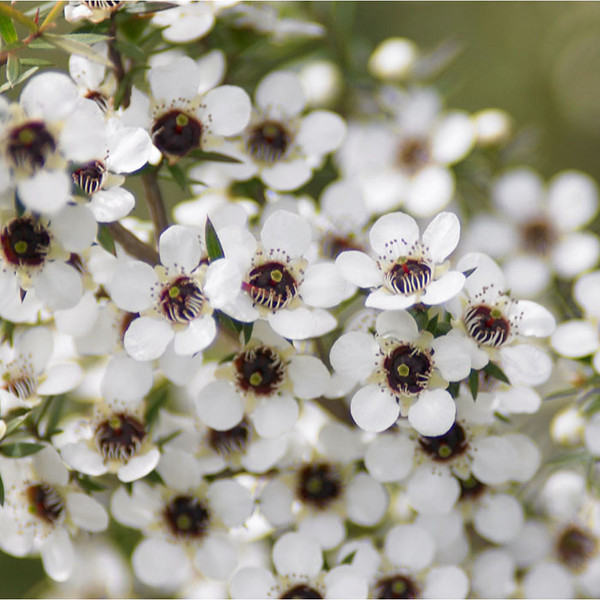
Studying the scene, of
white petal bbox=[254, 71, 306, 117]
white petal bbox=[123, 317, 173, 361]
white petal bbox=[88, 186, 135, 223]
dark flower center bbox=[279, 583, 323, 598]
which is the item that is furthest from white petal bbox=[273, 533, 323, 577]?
white petal bbox=[254, 71, 306, 117]

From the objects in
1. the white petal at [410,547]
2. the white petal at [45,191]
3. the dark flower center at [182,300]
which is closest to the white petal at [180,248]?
the dark flower center at [182,300]

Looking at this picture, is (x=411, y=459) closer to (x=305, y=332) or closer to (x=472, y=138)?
(x=305, y=332)

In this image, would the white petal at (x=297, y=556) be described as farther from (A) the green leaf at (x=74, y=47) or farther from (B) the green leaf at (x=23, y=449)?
(A) the green leaf at (x=74, y=47)

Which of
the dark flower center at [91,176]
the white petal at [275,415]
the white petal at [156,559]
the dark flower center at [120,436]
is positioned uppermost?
the dark flower center at [91,176]

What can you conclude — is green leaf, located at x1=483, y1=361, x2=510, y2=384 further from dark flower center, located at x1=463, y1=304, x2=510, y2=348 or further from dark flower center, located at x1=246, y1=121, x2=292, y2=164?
dark flower center, located at x1=246, y1=121, x2=292, y2=164

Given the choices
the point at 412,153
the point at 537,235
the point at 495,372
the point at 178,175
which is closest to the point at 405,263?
the point at 495,372

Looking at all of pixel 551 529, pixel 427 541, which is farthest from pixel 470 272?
pixel 551 529

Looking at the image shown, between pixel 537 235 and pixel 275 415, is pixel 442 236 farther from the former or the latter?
pixel 537 235
